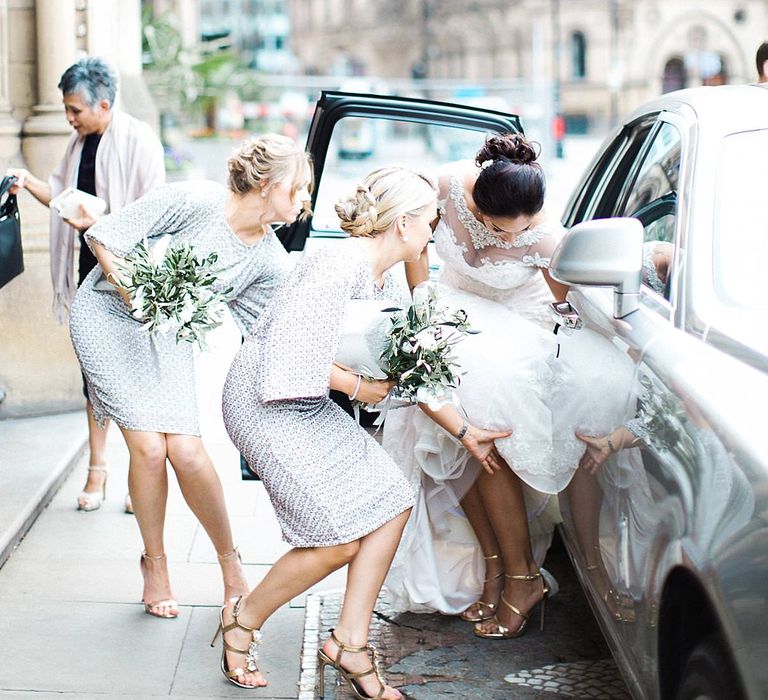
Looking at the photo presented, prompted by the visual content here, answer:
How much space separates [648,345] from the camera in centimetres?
323

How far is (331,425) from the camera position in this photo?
3859 mm

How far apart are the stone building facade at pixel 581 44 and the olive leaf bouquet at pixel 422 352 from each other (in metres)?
68.4

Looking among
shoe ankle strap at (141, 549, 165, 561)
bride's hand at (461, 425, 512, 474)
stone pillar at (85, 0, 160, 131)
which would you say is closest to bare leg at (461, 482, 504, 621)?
bride's hand at (461, 425, 512, 474)

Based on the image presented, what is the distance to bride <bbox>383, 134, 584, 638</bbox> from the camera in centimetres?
434

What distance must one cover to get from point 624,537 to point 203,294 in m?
1.62

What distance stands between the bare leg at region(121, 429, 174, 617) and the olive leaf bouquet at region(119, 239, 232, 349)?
17.1 inches

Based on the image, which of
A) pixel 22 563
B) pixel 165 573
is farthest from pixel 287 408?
pixel 22 563

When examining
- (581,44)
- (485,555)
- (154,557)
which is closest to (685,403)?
→ (485,555)

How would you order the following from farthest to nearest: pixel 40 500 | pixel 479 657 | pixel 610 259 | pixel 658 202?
pixel 40 500
pixel 479 657
pixel 658 202
pixel 610 259

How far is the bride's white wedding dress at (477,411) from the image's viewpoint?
4352mm

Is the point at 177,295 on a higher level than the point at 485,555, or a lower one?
higher

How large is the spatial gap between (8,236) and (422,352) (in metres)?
2.49

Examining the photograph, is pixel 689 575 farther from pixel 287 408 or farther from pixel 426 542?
pixel 426 542

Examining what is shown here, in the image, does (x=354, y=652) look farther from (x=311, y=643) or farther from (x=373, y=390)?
(x=373, y=390)
